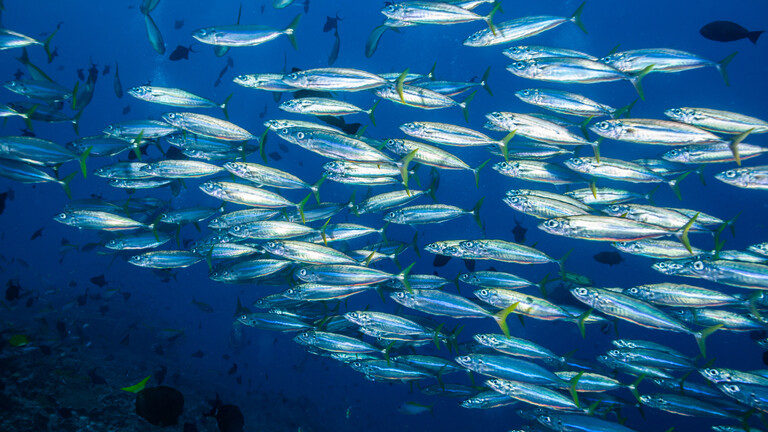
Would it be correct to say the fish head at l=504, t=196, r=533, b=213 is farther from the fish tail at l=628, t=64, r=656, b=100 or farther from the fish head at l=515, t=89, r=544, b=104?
the fish tail at l=628, t=64, r=656, b=100

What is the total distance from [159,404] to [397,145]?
4121mm

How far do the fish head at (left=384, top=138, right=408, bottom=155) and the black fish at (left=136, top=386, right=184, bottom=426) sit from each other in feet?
12.6

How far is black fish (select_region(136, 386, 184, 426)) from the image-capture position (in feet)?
13.0

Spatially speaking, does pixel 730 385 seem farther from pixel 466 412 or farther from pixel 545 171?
pixel 466 412

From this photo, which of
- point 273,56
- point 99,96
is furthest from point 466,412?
point 99,96

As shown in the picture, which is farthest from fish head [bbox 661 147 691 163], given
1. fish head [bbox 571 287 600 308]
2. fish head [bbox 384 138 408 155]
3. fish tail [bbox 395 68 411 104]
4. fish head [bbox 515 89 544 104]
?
fish tail [bbox 395 68 411 104]

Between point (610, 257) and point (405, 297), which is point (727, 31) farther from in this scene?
point (405, 297)

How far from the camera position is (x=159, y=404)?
4.04 metres

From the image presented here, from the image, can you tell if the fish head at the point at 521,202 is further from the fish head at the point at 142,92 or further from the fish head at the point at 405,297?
the fish head at the point at 142,92

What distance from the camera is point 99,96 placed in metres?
63.7

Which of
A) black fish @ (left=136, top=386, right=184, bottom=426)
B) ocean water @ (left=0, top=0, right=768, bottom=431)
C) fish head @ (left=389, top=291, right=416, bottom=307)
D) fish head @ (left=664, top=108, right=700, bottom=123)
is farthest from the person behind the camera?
ocean water @ (left=0, top=0, right=768, bottom=431)

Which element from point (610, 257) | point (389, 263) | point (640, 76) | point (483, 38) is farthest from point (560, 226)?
point (389, 263)

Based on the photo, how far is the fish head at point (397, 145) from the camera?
16.2 ft

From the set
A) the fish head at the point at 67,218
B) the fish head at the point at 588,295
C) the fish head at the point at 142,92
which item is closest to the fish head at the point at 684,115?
the fish head at the point at 588,295
